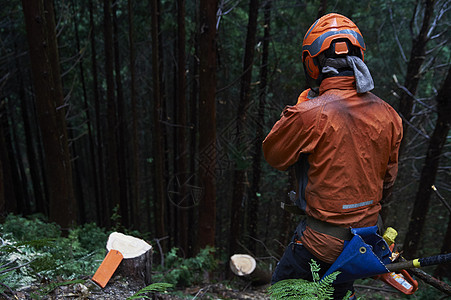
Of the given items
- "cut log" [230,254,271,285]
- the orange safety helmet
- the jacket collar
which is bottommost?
"cut log" [230,254,271,285]

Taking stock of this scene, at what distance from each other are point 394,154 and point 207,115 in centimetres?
395

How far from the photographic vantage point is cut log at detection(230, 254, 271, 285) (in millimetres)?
5348

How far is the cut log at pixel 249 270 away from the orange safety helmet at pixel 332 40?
4.09 meters

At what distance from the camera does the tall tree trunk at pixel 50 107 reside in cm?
434

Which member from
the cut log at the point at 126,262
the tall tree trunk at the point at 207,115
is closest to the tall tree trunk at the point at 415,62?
the tall tree trunk at the point at 207,115

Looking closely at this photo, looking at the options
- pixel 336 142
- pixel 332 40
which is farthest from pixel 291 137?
pixel 332 40

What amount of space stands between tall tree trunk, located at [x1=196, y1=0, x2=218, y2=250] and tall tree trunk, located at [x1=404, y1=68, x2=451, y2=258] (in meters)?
4.23

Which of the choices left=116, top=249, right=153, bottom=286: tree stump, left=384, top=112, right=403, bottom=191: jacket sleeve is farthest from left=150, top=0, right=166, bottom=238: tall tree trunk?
left=384, top=112, right=403, bottom=191: jacket sleeve

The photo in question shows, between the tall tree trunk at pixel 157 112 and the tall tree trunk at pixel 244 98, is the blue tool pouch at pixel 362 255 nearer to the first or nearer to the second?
the tall tree trunk at pixel 244 98

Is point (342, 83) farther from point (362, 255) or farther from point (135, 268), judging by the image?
point (135, 268)

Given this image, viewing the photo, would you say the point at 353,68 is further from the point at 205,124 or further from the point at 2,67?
the point at 2,67

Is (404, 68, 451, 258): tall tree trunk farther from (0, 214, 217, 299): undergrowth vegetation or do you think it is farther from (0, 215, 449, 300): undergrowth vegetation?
(0, 214, 217, 299): undergrowth vegetation

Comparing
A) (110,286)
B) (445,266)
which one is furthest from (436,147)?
(110,286)

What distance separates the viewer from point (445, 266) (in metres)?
5.29
